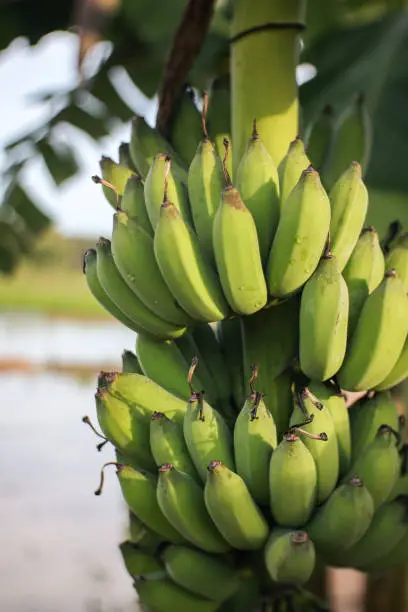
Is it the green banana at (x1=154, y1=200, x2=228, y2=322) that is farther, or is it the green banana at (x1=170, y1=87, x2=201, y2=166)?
the green banana at (x1=170, y1=87, x2=201, y2=166)

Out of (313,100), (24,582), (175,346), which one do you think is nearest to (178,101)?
(175,346)

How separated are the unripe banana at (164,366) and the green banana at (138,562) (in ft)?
0.68

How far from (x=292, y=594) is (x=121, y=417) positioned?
31 cm

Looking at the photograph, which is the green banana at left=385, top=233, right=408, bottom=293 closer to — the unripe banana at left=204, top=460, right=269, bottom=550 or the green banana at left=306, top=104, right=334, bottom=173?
the green banana at left=306, top=104, right=334, bottom=173

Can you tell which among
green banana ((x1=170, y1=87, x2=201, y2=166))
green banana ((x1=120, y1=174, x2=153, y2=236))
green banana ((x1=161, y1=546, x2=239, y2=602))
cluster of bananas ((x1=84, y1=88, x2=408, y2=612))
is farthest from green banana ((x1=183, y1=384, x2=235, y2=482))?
green banana ((x1=170, y1=87, x2=201, y2=166))

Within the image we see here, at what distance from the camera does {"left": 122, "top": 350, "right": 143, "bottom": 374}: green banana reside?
3.28 ft

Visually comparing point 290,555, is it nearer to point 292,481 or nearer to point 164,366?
point 292,481

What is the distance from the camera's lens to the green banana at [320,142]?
104 centimetres

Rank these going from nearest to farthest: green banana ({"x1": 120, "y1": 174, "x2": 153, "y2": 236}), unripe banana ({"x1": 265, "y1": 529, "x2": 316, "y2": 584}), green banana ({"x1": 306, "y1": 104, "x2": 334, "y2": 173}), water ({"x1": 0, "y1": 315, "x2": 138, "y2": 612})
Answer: unripe banana ({"x1": 265, "y1": 529, "x2": 316, "y2": 584})
green banana ({"x1": 120, "y1": 174, "x2": 153, "y2": 236})
green banana ({"x1": 306, "y1": 104, "x2": 334, "y2": 173})
water ({"x1": 0, "y1": 315, "x2": 138, "y2": 612})

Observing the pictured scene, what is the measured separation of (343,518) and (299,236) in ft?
0.99

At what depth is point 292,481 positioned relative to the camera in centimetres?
83

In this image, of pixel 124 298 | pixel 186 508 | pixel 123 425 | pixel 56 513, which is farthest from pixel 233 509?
pixel 56 513

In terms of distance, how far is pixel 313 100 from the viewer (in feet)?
4.94

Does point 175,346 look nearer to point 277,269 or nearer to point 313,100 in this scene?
point 277,269
